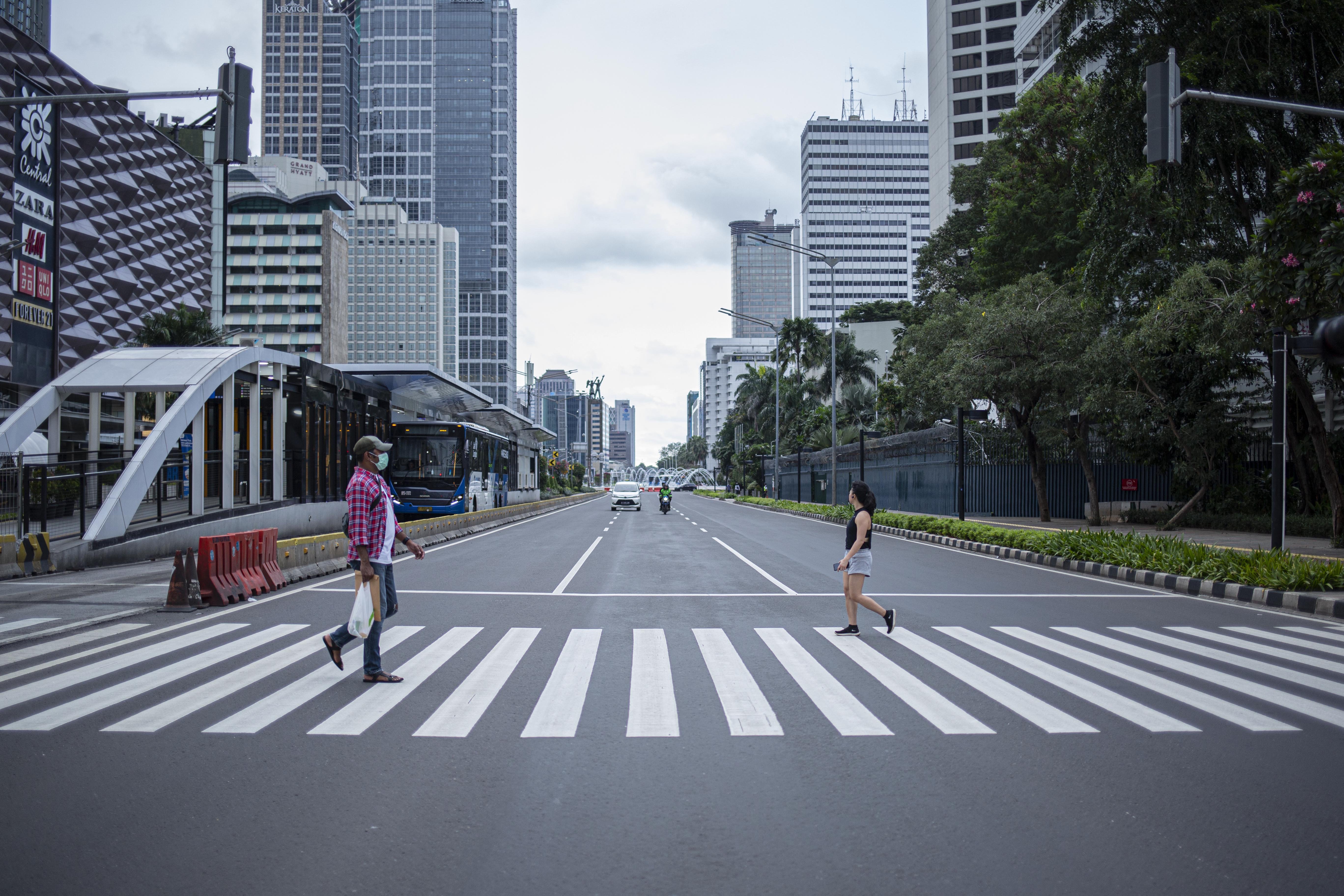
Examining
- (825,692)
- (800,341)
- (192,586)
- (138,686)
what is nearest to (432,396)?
(192,586)

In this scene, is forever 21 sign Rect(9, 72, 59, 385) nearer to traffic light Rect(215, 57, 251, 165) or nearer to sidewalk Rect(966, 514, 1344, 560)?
traffic light Rect(215, 57, 251, 165)

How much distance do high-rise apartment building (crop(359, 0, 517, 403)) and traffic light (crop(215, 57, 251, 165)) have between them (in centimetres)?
16990

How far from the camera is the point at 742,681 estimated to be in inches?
281

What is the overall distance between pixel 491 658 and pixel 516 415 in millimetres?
35819

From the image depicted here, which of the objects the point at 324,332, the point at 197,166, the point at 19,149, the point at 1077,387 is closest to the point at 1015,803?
the point at 1077,387

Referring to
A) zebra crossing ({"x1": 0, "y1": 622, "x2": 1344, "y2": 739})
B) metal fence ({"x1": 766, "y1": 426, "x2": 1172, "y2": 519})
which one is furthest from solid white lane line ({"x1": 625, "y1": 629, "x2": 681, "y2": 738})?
metal fence ({"x1": 766, "y1": 426, "x2": 1172, "y2": 519})

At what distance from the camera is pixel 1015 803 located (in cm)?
444

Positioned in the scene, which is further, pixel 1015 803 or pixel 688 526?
pixel 688 526

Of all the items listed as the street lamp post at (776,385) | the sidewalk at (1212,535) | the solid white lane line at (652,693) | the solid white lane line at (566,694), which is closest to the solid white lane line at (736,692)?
the solid white lane line at (652,693)

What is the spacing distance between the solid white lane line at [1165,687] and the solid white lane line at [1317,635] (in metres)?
2.32

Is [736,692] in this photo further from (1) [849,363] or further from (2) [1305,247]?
(1) [849,363]

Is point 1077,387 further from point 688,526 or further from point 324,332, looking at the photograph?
point 324,332

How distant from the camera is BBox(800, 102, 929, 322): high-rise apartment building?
437ft

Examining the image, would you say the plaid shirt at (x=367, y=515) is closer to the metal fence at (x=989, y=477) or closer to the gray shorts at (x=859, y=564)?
the gray shorts at (x=859, y=564)
